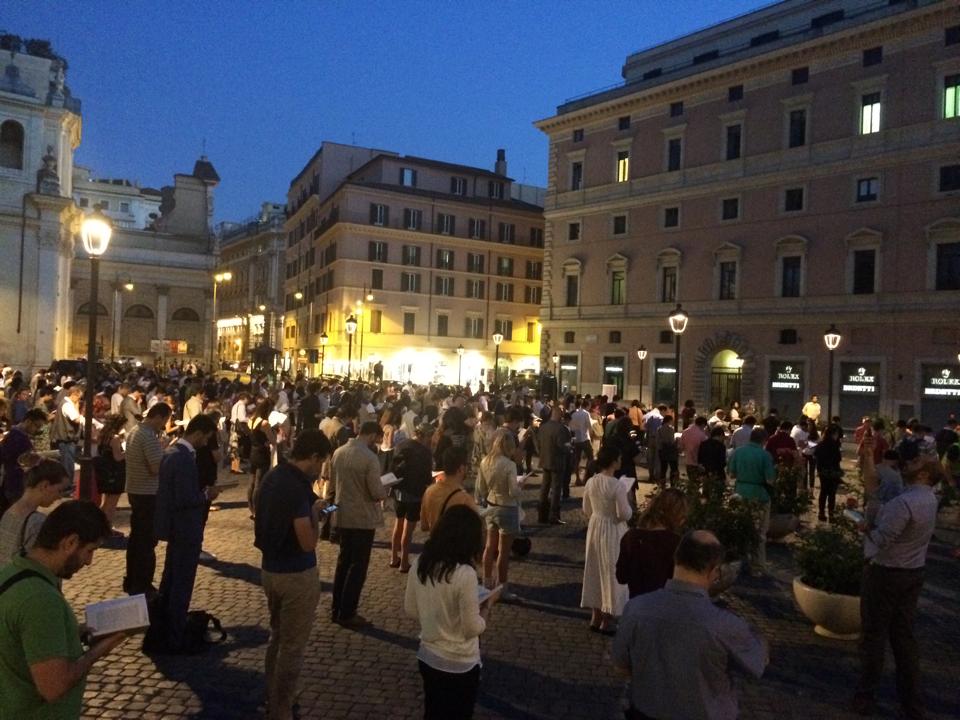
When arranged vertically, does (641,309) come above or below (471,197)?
below

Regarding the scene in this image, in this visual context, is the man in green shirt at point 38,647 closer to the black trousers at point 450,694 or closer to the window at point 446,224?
the black trousers at point 450,694

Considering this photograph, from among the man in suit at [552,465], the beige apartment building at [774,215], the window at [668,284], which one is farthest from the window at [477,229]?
the man in suit at [552,465]

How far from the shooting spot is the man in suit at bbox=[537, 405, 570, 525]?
12344 mm

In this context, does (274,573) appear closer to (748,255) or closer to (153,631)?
(153,631)

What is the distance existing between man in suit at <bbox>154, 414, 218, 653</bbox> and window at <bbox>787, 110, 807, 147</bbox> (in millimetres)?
35568

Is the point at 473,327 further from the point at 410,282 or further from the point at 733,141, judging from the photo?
the point at 733,141

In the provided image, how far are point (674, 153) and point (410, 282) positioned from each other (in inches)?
958

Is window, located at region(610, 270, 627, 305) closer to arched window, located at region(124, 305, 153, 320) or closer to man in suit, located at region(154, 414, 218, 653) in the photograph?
man in suit, located at region(154, 414, 218, 653)

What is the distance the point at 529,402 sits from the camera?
23.9 meters

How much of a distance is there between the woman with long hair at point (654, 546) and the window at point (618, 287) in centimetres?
3843

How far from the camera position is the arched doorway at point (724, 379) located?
125ft

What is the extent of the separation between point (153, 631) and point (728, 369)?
117ft

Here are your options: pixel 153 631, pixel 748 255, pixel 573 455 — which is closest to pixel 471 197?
pixel 748 255

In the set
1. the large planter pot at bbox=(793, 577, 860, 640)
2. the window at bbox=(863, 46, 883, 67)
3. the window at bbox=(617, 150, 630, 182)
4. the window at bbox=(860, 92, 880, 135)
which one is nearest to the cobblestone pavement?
the large planter pot at bbox=(793, 577, 860, 640)
